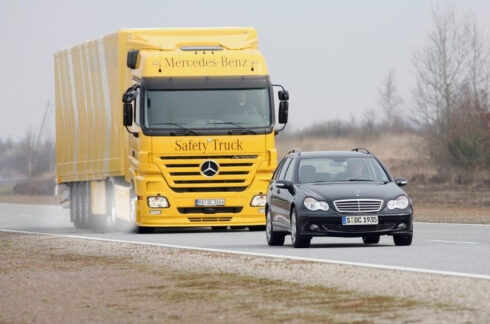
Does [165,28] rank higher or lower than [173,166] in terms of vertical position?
higher

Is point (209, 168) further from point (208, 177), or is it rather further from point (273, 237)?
point (273, 237)

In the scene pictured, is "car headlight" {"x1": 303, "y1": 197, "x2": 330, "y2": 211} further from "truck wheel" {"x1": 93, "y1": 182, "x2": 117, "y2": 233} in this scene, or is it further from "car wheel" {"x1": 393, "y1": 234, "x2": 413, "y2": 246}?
"truck wheel" {"x1": 93, "y1": 182, "x2": 117, "y2": 233}

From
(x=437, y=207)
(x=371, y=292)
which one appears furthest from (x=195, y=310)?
(x=437, y=207)

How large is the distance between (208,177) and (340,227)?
24.3 feet

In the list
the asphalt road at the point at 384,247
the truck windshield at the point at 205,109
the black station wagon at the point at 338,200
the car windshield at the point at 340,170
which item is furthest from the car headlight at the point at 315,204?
the truck windshield at the point at 205,109

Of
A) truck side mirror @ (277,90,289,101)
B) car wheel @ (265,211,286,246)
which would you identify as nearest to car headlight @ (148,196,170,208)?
truck side mirror @ (277,90,289,101)

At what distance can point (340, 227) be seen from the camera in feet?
66.7

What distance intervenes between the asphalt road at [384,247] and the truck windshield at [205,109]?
234cm

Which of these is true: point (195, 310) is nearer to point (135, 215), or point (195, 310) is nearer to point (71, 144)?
point (135, 215)

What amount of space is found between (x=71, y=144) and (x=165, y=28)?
6.94 metres

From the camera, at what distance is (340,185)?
829 inches

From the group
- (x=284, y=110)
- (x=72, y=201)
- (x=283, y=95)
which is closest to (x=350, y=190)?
(x=284, y=110)

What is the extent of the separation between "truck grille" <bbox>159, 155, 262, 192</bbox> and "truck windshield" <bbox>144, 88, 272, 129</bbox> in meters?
0.68

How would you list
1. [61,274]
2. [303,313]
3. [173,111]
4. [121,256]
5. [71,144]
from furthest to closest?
[71,144] < [173,111] < [121,256] < [61,274] < [303,313]
